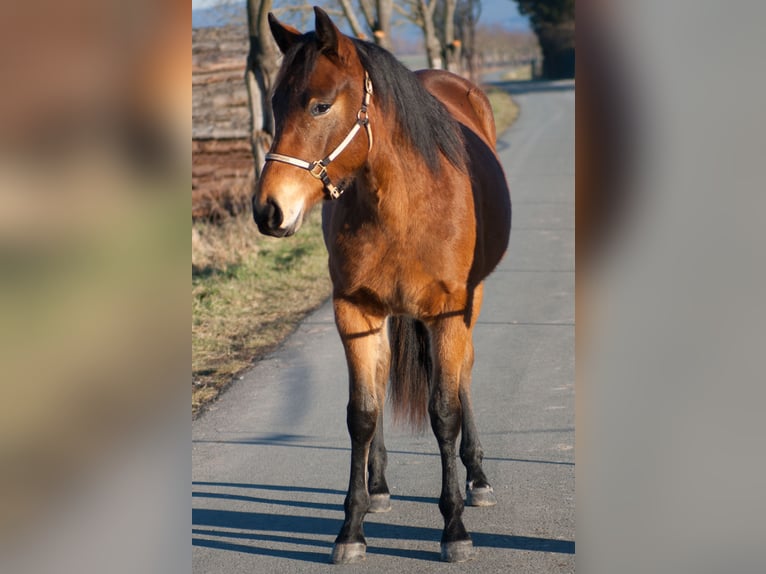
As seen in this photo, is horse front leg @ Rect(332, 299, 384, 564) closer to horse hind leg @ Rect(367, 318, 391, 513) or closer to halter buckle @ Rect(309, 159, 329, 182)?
horse hind leg @ Rect(367, 318, 391, 513)

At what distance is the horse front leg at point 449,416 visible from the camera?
3451 mm

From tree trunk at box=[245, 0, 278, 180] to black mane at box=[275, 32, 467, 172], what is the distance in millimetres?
5554

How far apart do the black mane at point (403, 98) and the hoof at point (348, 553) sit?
1.47 m

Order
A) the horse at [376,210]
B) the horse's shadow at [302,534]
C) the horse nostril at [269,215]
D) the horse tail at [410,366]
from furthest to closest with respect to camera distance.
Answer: the horse tail at [410,366] → the horse's shadow at [302,534] → the horse at [376,210] → the horse nostril at [269,215]

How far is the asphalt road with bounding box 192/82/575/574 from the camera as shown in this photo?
3.57 meters

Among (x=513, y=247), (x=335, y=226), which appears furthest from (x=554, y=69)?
(x=335, y=226)

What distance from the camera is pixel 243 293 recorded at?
303 inches

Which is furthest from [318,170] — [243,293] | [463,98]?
[243,293]

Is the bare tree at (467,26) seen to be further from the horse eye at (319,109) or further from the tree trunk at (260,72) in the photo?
the horse eye at (319,109)

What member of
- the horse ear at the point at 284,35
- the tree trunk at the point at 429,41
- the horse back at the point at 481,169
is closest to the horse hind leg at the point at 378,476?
the horse back at the point at 481,169
